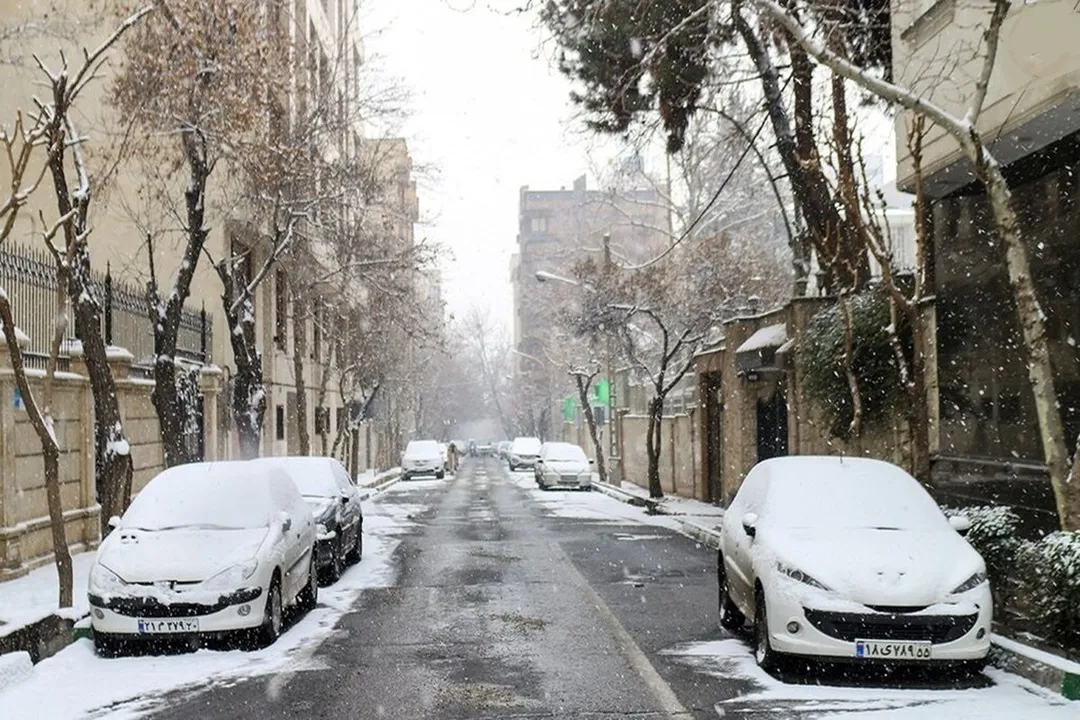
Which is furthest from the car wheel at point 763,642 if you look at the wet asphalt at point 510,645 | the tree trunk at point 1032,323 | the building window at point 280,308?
the building window at point 280,308

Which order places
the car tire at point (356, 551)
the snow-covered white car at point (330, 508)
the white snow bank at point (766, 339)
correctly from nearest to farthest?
the snow-covered white car at point (330, 508) < the car tire at point (356, 551) < the white snow bank at point (766, 339)

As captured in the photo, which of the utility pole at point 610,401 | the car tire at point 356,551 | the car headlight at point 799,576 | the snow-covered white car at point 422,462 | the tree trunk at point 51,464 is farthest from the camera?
the snow-covered white car at point 422,462

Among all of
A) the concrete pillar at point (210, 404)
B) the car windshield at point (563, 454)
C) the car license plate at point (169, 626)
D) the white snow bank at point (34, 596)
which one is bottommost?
the white snow bank at point (34, 596)

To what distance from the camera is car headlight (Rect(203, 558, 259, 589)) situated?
31.2ft

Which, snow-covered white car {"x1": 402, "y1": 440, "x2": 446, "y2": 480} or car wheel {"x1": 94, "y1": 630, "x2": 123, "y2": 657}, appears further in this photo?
snow-covered white car {"x1": 402, "y1": 440, "x2": 446, "y2": 480}

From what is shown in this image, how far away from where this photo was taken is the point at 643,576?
14945mm

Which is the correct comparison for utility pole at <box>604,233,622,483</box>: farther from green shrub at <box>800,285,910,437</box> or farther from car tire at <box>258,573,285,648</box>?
car tire at <box>258,573,285,648</box>

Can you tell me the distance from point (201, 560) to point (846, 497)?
5.44m

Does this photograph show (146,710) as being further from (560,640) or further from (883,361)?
(883,361)

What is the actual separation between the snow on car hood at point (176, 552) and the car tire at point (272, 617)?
1.31 ft

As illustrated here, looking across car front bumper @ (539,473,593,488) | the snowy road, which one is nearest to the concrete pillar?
the snowy road

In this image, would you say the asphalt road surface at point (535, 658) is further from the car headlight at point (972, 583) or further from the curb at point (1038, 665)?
the car headlight at point (972, 583)

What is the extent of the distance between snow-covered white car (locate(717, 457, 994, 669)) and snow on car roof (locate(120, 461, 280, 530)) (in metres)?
4.49

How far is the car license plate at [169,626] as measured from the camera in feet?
30.5
